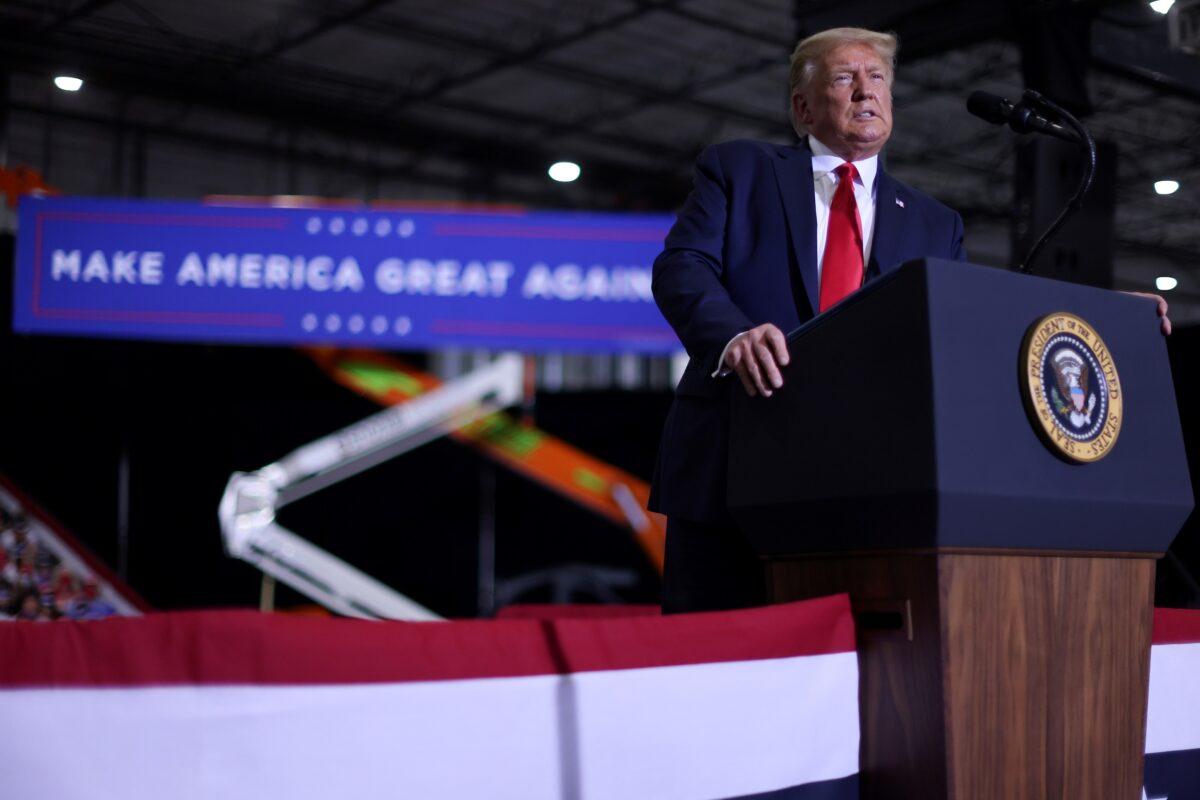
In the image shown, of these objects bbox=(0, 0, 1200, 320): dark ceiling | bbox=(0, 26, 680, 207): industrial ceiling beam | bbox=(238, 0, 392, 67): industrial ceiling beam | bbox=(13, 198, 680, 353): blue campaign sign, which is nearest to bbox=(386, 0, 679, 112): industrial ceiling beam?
bbox=(0, 0, 1200, 320): dark ceiling

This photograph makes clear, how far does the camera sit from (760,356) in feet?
3.88

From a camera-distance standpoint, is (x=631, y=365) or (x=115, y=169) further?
(x=631, y=365)

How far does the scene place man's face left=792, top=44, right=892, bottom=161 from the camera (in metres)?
1.40

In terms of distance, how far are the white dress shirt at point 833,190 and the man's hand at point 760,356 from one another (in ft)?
0.78

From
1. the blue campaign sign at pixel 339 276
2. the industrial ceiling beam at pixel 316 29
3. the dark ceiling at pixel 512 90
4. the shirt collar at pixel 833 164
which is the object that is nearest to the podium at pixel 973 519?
the shirt collar at pixel 833 164

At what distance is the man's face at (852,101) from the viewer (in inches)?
55.1

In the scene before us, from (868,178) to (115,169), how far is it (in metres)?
11.6

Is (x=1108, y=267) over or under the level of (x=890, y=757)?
over

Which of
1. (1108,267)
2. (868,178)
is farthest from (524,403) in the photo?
(868,178)

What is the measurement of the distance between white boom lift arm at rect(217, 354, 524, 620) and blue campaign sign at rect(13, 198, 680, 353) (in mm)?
810

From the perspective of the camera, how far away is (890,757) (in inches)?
45.0

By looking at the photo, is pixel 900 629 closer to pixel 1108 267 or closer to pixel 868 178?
pixel 868 178

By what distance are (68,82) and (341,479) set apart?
587 centimetres

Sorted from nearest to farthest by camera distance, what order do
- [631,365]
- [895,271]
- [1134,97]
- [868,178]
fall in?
1. [895,271]
2. [868,178]
3. [1134,97]
4. [631,365]
